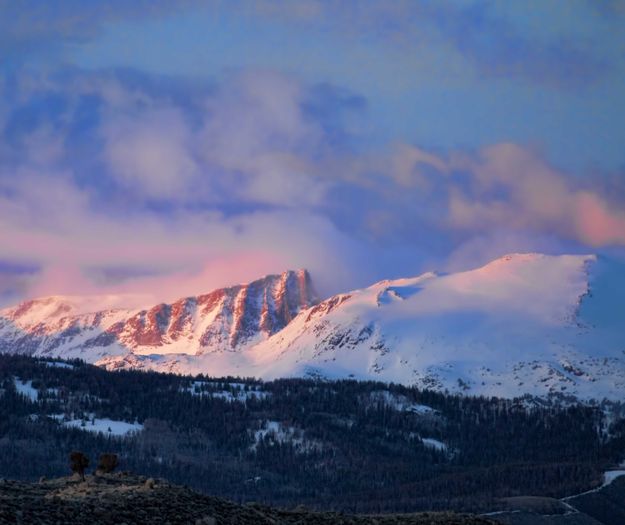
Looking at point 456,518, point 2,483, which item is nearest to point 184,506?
point 2,483

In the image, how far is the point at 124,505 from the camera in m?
68.0

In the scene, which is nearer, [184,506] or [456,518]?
[184,506]

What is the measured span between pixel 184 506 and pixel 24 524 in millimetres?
10799

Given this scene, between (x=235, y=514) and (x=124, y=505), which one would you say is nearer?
(x=124, y=505)

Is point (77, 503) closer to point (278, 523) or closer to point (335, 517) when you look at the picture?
→ point (278, 523)

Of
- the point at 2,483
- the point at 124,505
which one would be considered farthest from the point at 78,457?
the point at 124,505

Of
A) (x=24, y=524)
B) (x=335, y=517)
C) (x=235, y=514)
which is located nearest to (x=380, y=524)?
(x=335, y=517)

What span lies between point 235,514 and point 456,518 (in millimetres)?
16169

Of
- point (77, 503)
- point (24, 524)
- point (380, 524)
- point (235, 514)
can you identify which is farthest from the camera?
point (380, 524)

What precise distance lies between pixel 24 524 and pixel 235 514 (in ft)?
45.6

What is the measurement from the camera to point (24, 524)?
61781mm

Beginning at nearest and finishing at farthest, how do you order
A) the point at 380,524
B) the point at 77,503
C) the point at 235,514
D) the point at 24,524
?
the point at 24,524, the point at 77,503, the point at 235,514, the point at 380,524

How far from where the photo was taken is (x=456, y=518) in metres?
82.4

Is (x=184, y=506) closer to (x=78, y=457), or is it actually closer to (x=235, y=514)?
(x=235, y=514)
